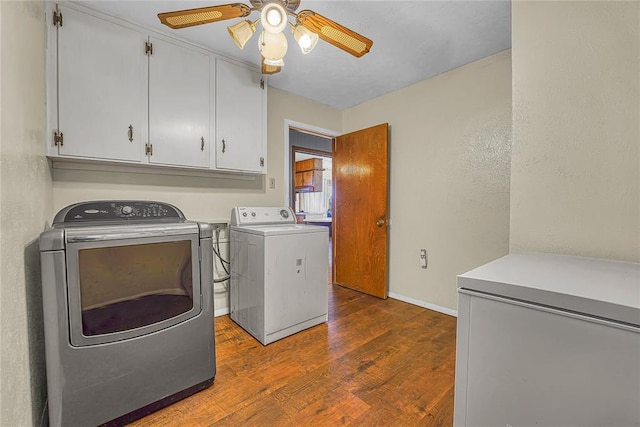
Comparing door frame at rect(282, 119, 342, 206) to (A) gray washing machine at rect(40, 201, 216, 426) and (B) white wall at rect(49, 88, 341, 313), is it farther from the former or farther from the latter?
(A) gray washing machine at rect(40, 201, 216, 426)

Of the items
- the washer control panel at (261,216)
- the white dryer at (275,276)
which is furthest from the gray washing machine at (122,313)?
the washer control panel at (261,216)

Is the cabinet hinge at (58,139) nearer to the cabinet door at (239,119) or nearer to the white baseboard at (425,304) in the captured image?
the cabinet door at (239,119)

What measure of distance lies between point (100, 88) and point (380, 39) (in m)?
1.99

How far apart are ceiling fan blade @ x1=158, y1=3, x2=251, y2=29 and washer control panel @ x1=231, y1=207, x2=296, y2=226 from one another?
58.7 inches

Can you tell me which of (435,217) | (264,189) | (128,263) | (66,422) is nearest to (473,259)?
(435,217)

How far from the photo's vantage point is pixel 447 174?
105 inches

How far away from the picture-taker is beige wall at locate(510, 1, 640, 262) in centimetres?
103

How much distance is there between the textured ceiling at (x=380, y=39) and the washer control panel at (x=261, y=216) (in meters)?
1.32

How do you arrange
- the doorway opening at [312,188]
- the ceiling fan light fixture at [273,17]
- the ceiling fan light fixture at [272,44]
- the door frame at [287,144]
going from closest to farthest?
A: the ceiling fan light fixture at [273,17]
the ceiling fan light fixture at [272,44]
the door frame at [287,144]
the doorway opening at [312,188]

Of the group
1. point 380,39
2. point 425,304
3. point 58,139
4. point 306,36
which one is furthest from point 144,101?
point 425,304

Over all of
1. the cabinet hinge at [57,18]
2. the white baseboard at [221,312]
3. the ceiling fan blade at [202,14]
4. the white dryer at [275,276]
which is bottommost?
the white baseboard at [221,312]

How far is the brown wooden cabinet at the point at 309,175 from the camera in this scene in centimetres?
730

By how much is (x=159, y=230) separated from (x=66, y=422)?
92 centimetres

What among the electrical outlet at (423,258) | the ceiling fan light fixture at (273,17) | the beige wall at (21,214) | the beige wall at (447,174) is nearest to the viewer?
the beige wall at (21,214)
